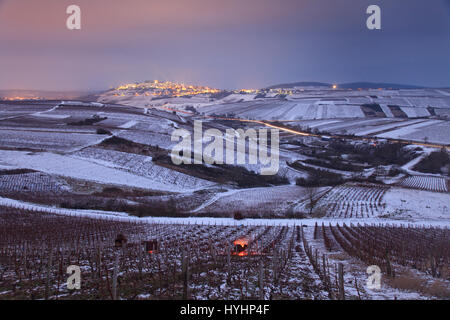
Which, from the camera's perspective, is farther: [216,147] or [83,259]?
[216,147]

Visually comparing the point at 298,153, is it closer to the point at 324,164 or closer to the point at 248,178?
the point at 324,164

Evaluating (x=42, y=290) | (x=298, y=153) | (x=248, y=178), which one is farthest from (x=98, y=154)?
(x=42, y=290)

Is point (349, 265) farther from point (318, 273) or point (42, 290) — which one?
point (42, 290)
